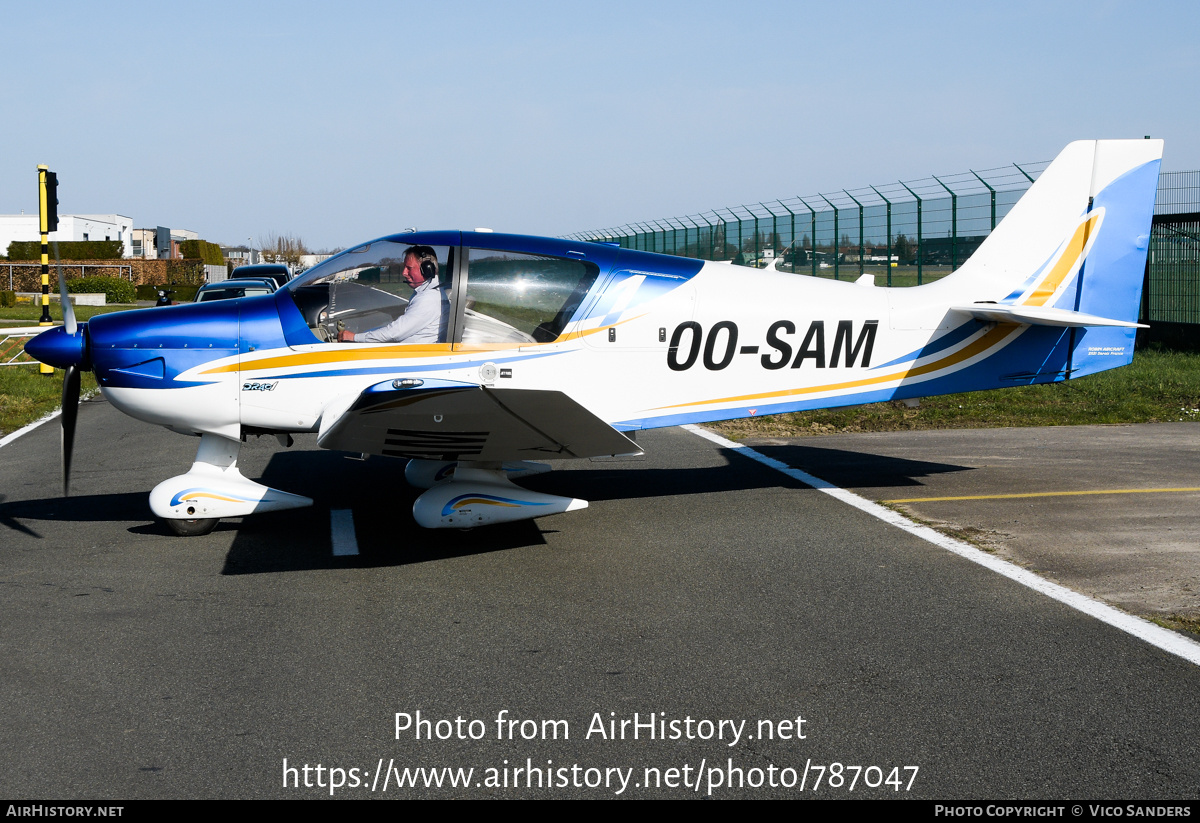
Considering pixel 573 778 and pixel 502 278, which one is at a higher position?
pixel 502 278

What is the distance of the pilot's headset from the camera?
281 inches

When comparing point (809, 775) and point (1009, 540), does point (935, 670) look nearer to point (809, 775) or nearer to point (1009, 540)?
point (809, 775)

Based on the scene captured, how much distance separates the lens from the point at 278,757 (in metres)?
3.83

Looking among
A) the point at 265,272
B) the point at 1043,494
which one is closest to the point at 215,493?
the point at 1043,494

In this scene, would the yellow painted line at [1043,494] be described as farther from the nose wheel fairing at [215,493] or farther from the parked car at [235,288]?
the parked car at [235,288]

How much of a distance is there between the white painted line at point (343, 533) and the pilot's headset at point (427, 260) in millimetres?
1886

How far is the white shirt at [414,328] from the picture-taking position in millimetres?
7129

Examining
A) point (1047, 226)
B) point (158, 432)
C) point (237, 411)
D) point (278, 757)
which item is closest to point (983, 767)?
point (278, 757)

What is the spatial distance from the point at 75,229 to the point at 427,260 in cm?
9306

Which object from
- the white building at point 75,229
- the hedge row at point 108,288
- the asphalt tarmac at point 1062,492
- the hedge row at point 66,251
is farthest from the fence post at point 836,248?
the white building at point 75,229

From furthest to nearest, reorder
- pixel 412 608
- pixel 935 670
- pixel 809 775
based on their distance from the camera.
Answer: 1. pixel 412 608
2. pixel 935 670
3. pixel 809 775

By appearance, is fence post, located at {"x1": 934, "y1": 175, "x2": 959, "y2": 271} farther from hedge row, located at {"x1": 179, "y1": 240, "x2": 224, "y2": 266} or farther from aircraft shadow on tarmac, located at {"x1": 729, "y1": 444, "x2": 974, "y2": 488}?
hedge row, located at {"x1": 179, "y1": 240, "x2": 224, "y2": 266}

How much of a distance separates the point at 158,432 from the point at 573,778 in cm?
1011

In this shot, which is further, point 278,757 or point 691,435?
point 691,435
